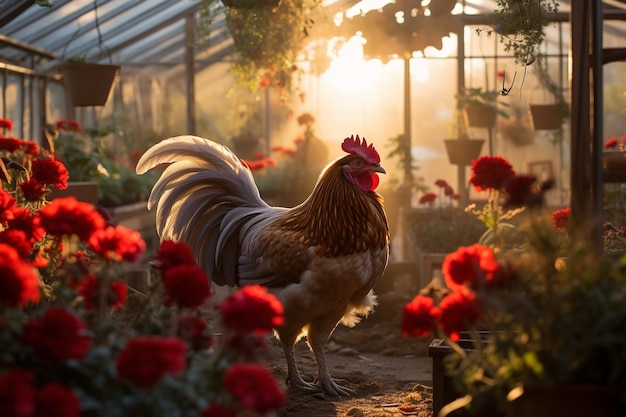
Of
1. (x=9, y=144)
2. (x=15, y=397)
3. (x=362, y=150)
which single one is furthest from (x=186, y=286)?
(x=9, y=144)

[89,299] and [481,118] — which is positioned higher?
[481,118]

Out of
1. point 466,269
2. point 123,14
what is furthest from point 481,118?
point 466,269

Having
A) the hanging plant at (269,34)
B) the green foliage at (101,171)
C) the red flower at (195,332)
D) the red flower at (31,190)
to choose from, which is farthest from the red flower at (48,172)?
the green foliage at (101,171)

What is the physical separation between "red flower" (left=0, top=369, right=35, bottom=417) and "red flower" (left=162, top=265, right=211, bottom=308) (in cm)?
51

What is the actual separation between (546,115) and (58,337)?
29.2ft

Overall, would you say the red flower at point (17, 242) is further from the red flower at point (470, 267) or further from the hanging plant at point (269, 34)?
the hanging plant at point (269, 34)

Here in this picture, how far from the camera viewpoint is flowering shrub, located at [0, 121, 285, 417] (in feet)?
6.21

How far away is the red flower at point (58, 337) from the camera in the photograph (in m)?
1.95

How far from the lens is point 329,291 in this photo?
4.31 meters

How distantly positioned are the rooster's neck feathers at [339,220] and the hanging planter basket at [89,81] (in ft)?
9.18

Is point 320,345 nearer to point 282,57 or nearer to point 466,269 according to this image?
point 466,269

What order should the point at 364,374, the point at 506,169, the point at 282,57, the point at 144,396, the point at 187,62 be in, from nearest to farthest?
1. the point at 144,396
2. the point at 506,169
3. the point at 364,374
4. the point at 282,57
5. the point at 187,62

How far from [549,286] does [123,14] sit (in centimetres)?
903

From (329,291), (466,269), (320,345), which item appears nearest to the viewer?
(466,269)
